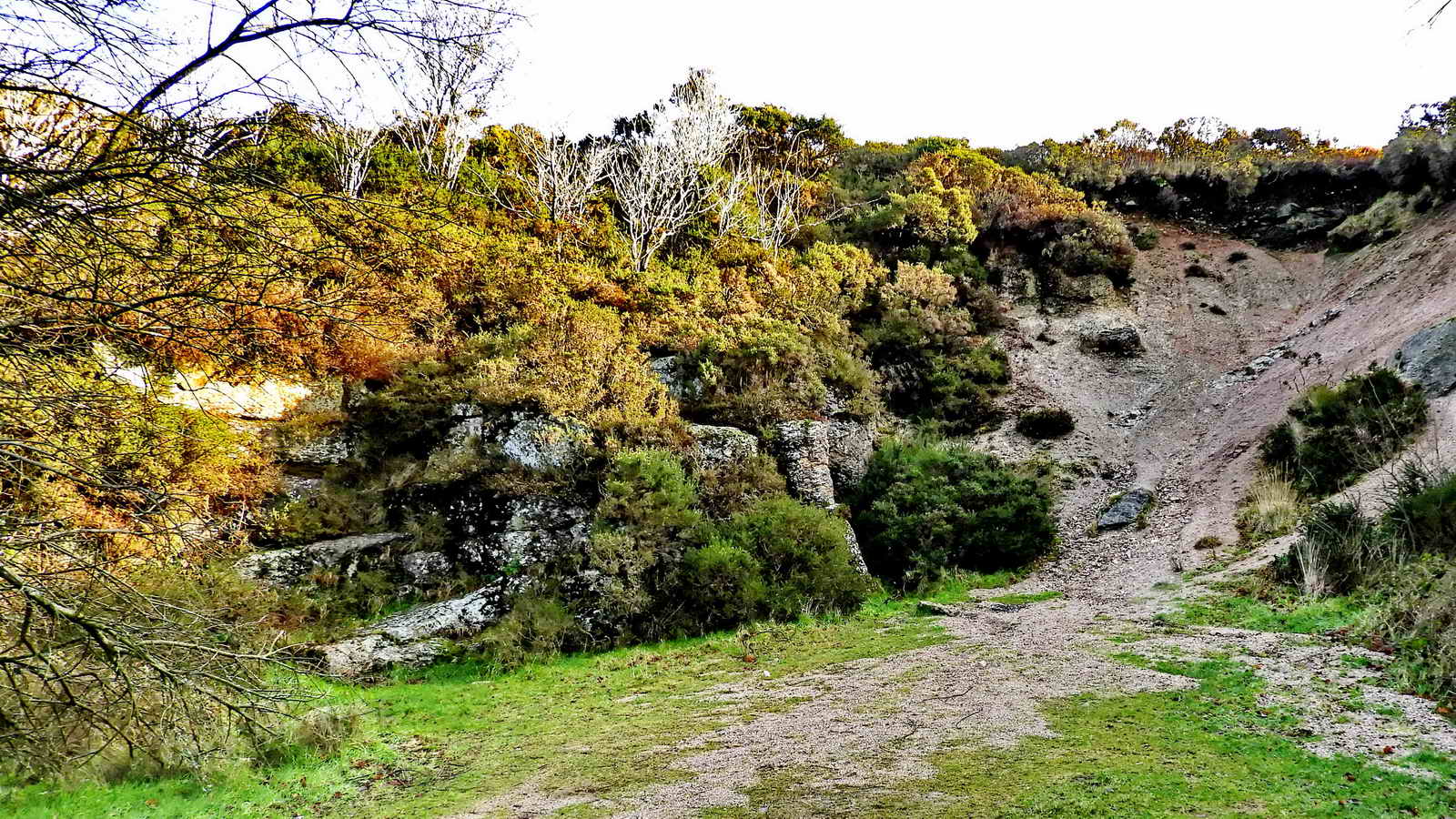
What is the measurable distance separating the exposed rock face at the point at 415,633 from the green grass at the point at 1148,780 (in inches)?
259

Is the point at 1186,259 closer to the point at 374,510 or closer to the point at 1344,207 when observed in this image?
the point at 1344,207

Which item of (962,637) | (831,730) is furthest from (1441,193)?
(831,730)

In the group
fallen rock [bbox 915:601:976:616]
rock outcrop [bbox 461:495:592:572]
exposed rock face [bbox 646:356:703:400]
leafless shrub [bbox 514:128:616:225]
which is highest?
leafless shrub [bbox 514:128:616:225]

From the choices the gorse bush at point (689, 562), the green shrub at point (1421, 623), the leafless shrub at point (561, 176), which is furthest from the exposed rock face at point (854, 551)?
the leafless shrub at point (561, 176)

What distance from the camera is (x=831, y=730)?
5668mm

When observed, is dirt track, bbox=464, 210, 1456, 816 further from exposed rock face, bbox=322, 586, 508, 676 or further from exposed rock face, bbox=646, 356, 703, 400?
exposed rock face, bbox=646, 356, 703, 400

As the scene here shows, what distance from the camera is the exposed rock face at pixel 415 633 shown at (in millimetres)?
9109

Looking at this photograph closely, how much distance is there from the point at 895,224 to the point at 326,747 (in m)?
20.9

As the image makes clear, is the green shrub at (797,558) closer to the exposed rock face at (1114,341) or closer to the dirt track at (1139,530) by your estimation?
the dirt track at (1139,530)

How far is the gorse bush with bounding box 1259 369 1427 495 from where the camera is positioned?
11289 millimetres

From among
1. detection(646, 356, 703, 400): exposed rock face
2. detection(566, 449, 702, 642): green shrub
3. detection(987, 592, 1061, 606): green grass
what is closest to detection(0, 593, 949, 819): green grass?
detection(566, 449, 702, 642): green shrub

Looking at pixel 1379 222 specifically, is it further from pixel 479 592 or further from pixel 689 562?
pixel 479 592

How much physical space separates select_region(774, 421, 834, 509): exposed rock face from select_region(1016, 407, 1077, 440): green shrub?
6.41m

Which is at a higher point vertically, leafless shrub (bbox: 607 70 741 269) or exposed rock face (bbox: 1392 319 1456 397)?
leafless shrub (bbox: 607 70 741 269)
